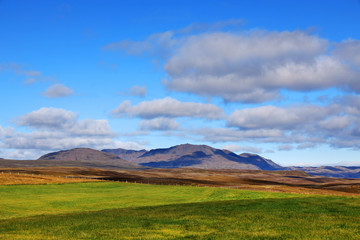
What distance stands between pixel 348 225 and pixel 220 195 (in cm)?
4014

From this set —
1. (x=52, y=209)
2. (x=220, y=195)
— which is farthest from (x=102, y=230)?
(x=220, y=195)

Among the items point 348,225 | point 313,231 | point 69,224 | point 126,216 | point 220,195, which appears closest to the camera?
point 313,231

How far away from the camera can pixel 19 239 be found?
2314 cm

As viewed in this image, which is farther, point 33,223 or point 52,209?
point 52,209

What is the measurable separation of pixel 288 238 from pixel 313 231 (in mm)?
2870

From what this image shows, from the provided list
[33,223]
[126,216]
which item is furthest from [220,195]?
[33,223]

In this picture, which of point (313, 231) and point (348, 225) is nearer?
point (313, 231)

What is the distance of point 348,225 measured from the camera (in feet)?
84.5

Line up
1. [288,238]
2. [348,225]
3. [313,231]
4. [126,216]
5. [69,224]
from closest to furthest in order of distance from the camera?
[288,238]
[313,231]
[348,225]
[69,224]
[126,216]

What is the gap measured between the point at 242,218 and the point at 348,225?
26.3ft

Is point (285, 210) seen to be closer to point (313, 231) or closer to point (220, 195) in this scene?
point (313, 231)

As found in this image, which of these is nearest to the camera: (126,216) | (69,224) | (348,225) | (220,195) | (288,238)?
(288,238)

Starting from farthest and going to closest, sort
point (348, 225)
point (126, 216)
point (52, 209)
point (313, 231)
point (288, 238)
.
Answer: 1. point (52, 209)
2. point (126, 216)
3. point (348, 225)
4. point (313, 231)
5. point (288, 238)

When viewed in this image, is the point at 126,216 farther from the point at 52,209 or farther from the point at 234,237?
the point at 52,209
